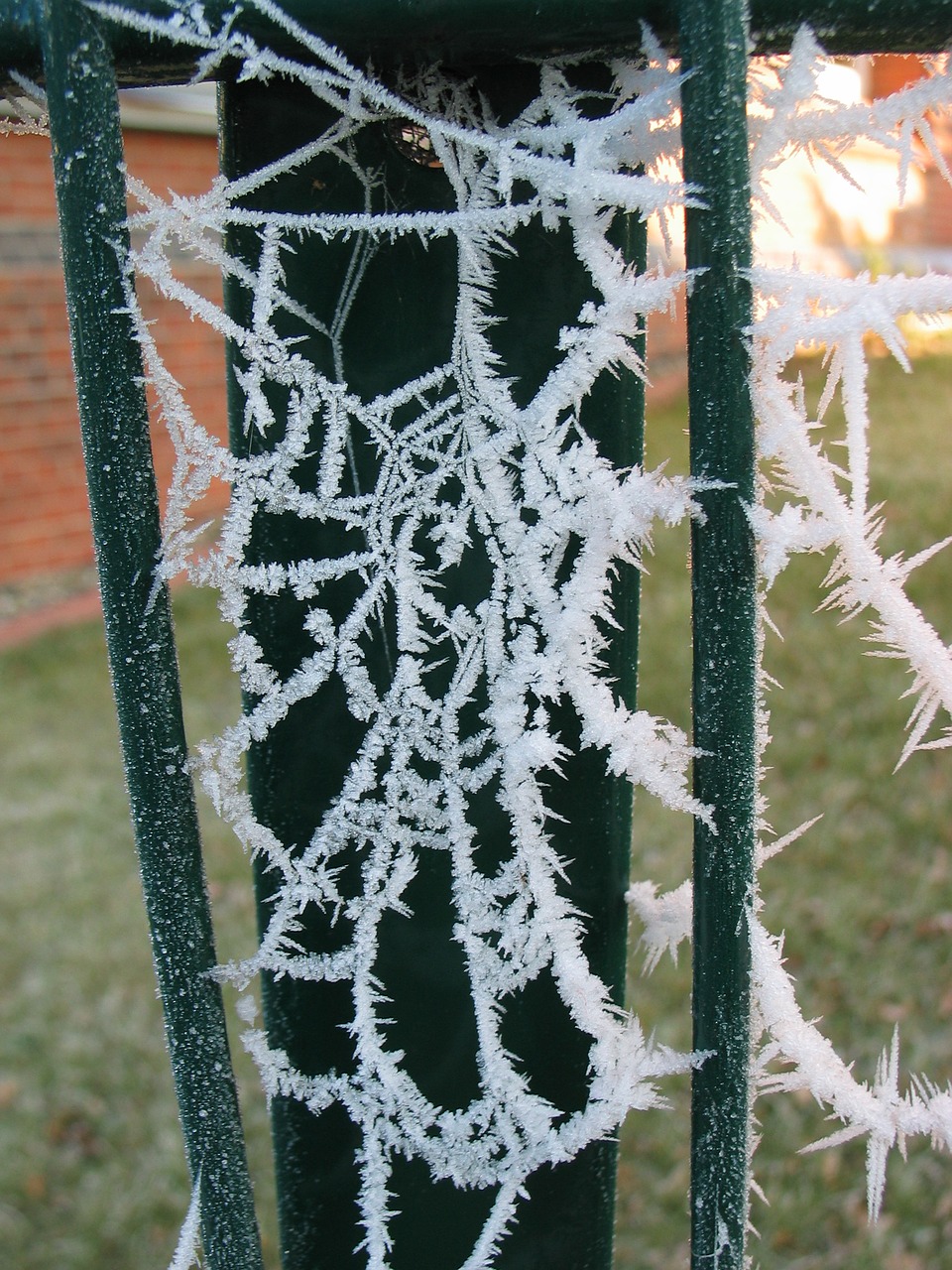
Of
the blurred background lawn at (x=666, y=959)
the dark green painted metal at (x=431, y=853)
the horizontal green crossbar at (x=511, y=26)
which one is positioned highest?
the horizontal green crossbar at (x=511, y=26)

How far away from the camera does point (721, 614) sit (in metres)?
0.62

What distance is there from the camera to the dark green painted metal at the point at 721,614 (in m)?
0.57

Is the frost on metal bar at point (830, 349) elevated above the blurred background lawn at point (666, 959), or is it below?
above

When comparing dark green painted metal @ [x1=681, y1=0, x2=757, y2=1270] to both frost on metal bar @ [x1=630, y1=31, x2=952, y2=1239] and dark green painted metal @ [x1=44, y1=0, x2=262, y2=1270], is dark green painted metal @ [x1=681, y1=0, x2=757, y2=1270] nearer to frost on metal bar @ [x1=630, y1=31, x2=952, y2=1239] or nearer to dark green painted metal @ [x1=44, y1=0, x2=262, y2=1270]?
frost on metal bar @ [x1=630, y1=31, x2=952, y2=1239]

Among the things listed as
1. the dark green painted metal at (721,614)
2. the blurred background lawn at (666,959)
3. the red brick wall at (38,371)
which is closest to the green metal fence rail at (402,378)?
the dark green painted metal at (721,614)

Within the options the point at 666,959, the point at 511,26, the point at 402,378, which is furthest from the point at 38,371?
the point at 511,26

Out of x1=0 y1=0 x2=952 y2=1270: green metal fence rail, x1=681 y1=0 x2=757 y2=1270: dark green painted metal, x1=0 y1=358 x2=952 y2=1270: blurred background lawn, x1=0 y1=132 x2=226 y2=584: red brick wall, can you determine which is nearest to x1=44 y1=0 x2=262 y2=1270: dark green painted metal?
x1=0 y1=0 x2=952 y2=1270: green metal fence rail

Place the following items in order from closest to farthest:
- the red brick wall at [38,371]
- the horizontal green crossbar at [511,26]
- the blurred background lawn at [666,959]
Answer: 1. the horizontal green crossbar at [511,26]
2. the blurred background lawn at [666,959]
3. the red brick wall at [38,371]

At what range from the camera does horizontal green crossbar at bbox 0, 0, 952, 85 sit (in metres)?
0.57

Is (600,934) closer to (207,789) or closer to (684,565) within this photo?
(207,789)

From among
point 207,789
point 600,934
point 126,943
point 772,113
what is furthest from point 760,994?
point 126,943

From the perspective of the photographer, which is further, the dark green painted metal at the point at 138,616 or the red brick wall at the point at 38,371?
the red brick wall at the point at 38,371

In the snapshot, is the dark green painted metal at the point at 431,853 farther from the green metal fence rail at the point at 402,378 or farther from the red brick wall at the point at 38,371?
the red brick wall at the point at 38,371

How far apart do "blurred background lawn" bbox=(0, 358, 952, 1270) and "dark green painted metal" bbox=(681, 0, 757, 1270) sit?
115cm
